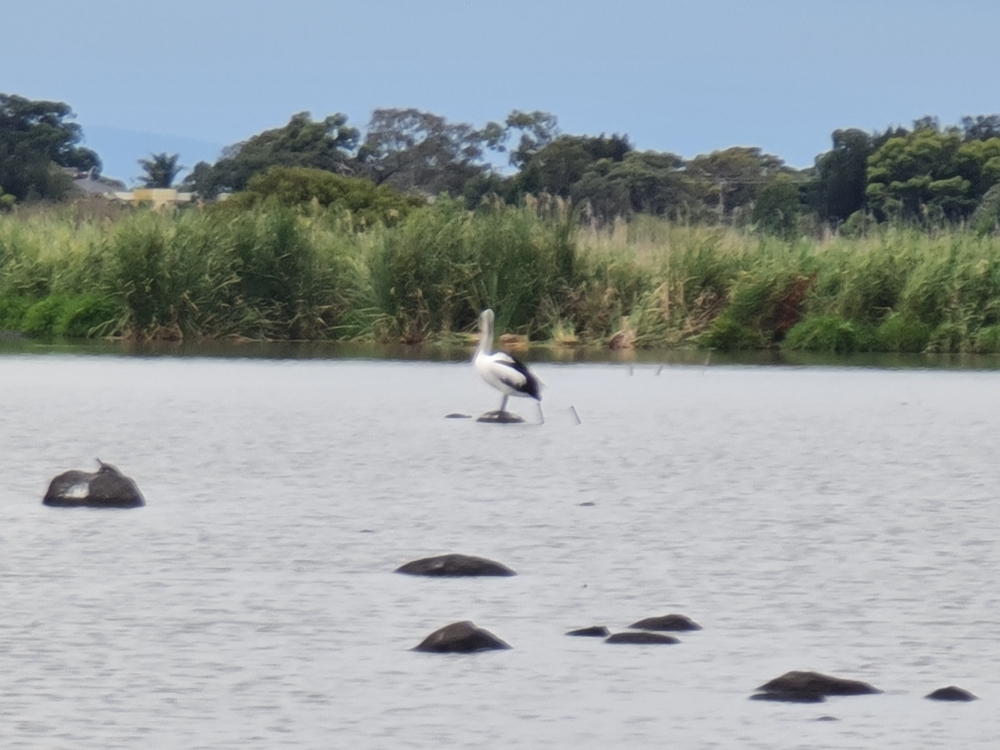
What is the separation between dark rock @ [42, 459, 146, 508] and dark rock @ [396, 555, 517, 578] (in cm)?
238

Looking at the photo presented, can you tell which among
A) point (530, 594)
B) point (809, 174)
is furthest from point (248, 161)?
point (530, 594)

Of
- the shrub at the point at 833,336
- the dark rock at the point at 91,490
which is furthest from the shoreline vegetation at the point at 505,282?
the dark rock at the point at 91,490

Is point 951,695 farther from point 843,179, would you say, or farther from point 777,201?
point 843,179

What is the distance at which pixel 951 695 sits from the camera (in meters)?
5.98

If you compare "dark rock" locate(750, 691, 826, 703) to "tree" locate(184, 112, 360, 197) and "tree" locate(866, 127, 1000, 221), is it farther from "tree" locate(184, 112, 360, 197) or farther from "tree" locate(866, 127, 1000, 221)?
"tree" locate(184, 112, 360, 197)

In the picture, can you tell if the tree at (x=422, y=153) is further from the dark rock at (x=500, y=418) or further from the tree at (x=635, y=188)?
the dark rock at (x=500, y=418)

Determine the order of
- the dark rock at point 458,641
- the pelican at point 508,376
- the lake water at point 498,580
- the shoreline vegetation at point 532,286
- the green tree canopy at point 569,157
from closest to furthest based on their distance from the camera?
the lake water at point 498,580
the dark rock at point 458,641
the pelican at point 508,376
the shoreline vegetation at point 532,286
the green tree canopy at point 569,157

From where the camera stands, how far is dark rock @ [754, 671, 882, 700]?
595cm

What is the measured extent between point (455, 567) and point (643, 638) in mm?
1414

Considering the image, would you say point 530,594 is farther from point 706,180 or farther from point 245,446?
point 706,180

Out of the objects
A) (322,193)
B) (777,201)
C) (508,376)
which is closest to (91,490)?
(508,376)

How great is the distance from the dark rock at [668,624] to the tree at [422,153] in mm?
62555

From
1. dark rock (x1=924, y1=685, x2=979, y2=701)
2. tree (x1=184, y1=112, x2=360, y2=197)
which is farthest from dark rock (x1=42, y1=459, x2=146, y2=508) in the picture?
tree (x1=184, y1=112, x2=360, y2=197)

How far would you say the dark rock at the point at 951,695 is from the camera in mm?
5965
